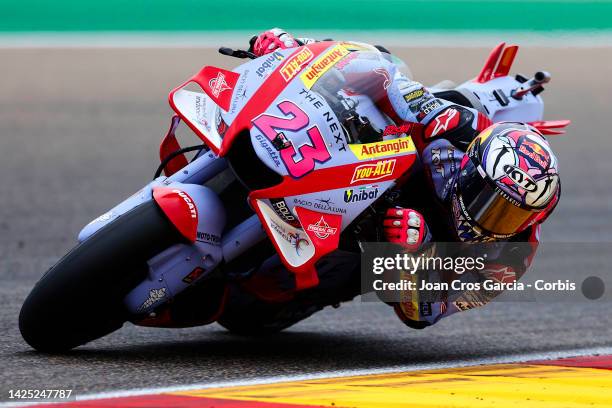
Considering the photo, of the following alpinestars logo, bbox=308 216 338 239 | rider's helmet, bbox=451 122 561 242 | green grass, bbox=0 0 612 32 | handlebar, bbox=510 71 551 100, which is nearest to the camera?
alpinestars logo, bbox=308 216 338 239

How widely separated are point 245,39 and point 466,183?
210 inches

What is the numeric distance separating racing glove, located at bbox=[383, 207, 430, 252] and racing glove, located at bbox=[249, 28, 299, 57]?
2.84 ft

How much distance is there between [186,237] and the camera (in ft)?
14.0

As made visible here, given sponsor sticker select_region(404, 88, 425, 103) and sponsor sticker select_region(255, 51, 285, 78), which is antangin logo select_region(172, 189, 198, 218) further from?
sponsor sticker select_region(404, 88, 425, 103)

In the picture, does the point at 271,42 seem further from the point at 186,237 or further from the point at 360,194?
the point at 186,237

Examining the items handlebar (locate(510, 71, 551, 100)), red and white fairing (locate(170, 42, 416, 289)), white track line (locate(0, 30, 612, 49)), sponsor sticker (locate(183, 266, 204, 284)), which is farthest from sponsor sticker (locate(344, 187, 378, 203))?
white track line (locate(0, 30, 612, 49))

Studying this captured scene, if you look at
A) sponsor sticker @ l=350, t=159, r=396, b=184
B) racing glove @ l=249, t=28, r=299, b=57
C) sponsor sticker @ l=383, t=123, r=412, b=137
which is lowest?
sponsor sticker @ l=350, t=159, r=396, b=184

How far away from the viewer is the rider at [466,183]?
4.43 meters

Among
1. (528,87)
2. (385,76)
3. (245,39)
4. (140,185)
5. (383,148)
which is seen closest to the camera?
(383,148)

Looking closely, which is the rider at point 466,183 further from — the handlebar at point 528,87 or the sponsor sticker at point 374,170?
the handlebar at point 528,87

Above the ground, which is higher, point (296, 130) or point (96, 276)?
point (296, 130)

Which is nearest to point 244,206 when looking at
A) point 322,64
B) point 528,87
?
point 322,64

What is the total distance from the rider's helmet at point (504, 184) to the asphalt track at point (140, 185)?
70 centimetres

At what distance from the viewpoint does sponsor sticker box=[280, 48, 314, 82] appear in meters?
4.49
